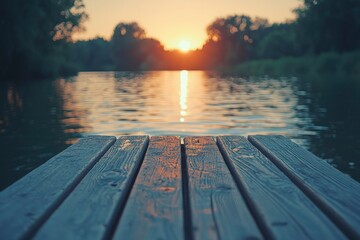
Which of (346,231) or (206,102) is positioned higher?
(346,231)

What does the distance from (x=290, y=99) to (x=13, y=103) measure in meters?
10.9

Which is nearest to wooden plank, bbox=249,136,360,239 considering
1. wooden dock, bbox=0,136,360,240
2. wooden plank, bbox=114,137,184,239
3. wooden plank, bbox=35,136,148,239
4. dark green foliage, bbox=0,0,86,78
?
wooden dock, bbox=0,136,360,240

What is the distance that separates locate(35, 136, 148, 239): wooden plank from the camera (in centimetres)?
145

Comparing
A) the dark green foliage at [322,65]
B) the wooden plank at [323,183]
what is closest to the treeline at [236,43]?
the dark green foliage at [322,65]

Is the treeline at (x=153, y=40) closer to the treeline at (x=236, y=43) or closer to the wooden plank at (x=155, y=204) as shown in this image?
the treeline at (x=236, y=43)

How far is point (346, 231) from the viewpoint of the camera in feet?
4.90

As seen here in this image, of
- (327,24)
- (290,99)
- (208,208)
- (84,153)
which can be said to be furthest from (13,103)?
(327,24)

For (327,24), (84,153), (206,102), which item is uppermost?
(327,24)

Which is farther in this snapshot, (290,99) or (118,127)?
(290,99)

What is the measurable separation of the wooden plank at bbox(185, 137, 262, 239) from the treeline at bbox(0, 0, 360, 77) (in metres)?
24.8

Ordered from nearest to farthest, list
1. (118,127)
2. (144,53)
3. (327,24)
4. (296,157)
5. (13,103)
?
(296,157)
(118,127)
(13,103)
(327,24)
(144,53)

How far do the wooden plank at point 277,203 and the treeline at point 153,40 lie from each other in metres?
24.9

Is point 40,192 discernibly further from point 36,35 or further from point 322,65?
point 322,65

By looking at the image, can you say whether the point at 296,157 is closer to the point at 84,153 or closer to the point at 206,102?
the point at 84,153
